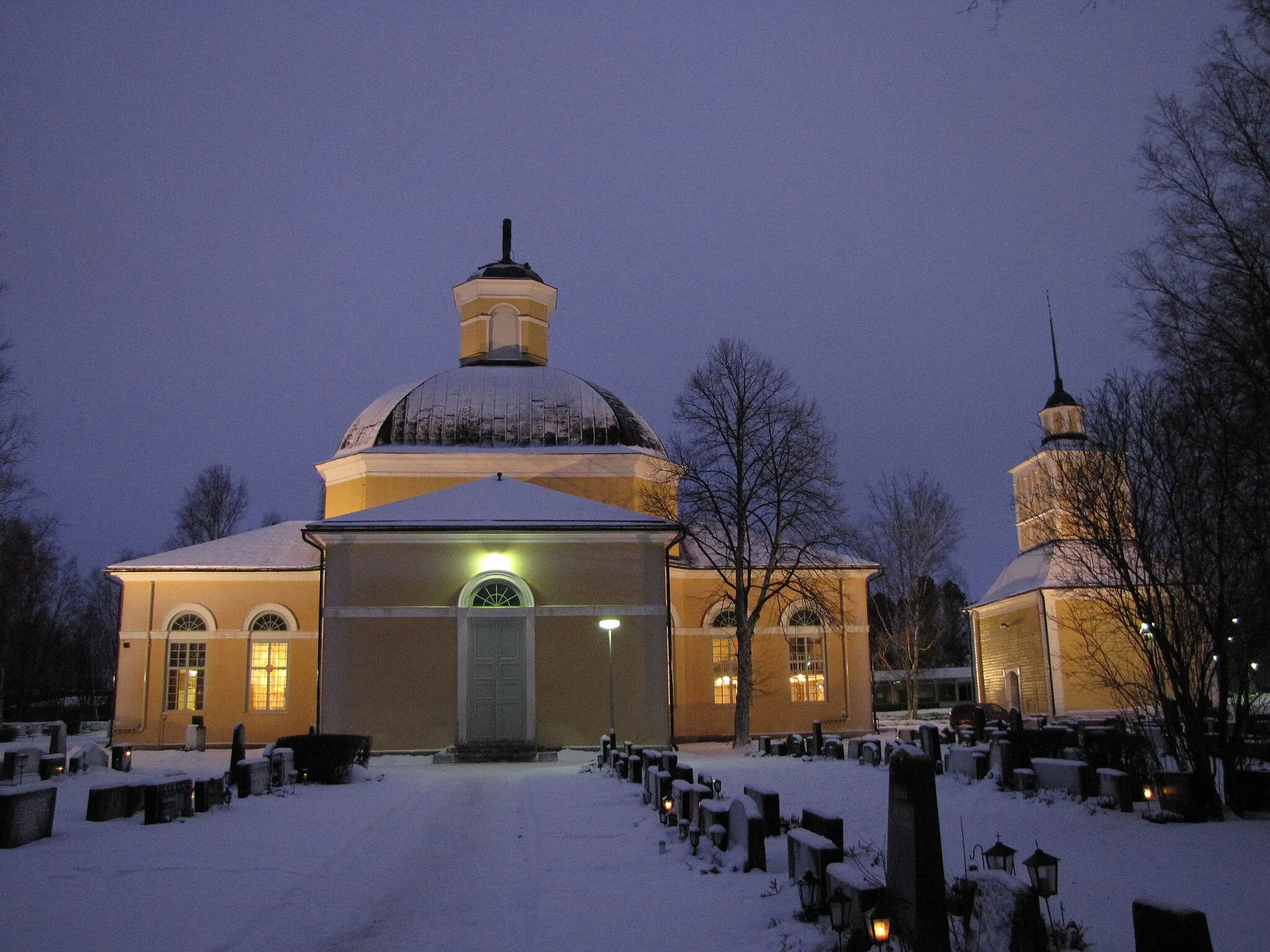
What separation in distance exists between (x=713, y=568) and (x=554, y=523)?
276 inches

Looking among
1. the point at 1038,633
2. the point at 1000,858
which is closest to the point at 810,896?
the point at 1000,858

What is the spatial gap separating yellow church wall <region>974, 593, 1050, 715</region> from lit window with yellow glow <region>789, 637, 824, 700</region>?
9.16 m

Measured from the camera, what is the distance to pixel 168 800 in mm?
11086

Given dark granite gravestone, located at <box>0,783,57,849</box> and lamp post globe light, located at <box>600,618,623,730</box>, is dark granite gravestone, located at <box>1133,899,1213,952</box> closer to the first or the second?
dark granite gravestone, located at <box>0,783,57,849</box>

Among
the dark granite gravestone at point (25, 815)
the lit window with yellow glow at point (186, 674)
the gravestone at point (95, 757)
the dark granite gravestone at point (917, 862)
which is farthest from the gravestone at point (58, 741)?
the dark granite gravestone at point (917, 862)

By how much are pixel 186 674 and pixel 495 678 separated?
959cm

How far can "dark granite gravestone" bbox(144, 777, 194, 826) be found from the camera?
1090cm

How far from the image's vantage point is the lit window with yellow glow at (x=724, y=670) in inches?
1048

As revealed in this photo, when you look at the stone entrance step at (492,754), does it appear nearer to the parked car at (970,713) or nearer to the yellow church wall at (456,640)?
the yellow church wall at (456,640)

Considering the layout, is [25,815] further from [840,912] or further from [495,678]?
[495,678]

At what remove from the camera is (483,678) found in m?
20.8

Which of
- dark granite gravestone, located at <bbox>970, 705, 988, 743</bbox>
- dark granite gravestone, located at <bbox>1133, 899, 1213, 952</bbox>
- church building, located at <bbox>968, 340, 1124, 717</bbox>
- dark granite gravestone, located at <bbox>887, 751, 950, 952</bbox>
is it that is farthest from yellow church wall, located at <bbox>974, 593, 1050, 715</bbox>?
dark granite gravestone, located at <bbox>1133, 899, 1213, 952</bbox>

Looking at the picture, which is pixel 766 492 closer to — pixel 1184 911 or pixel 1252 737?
pixel 1252 737

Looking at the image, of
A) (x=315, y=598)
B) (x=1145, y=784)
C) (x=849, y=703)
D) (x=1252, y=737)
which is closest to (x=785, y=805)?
(x=1145, y=784)
